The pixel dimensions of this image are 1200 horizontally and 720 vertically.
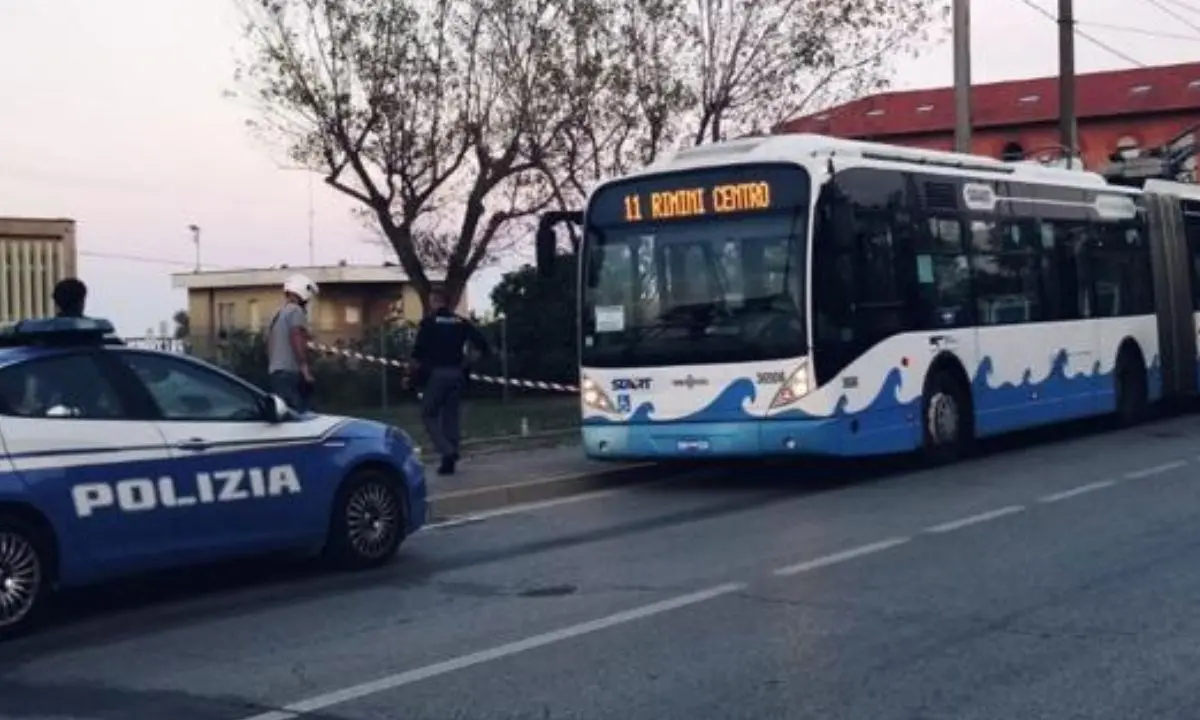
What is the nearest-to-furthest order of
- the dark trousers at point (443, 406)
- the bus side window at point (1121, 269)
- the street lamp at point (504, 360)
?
the dark trousers at point (443, 406) < the bus side window at point (1121, 269) < the street lamp at point (504, 360)

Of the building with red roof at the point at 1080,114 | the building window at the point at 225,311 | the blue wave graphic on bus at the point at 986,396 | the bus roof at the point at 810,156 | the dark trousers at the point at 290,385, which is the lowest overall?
the blue wave graphic on bus at the point at 986,396

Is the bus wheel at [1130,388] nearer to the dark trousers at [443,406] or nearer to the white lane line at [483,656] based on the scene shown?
the dark trousers at [443,406]

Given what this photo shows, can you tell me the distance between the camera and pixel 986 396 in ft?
60.3

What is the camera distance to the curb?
1553cm

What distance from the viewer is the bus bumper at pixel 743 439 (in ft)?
51.6

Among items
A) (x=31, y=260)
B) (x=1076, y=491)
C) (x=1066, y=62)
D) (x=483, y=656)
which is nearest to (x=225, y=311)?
(x=31, y=260)

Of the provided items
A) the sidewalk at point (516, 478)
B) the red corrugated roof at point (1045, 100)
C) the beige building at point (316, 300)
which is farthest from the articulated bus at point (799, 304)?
the red corrugated roof at point (1045, 100)

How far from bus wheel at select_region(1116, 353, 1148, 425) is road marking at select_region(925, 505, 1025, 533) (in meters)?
8.41

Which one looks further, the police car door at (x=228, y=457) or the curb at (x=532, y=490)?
the curb at (x=532, y=490)

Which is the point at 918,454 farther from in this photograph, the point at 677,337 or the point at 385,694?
the point at 385,694

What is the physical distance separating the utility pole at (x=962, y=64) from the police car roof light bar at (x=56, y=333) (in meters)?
17.2

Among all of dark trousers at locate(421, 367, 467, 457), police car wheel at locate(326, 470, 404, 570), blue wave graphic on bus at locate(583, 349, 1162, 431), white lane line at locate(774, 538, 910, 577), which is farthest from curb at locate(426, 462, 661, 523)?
white lane line at locate(774, 538, 910, 577)

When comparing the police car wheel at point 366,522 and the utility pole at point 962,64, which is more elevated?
the utility pole at point 962,64

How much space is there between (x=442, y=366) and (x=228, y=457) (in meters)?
6.39
